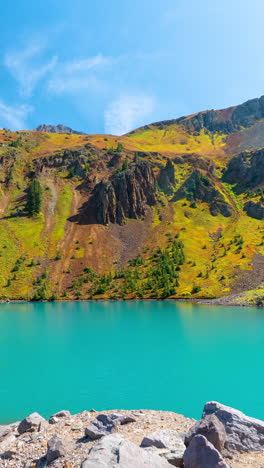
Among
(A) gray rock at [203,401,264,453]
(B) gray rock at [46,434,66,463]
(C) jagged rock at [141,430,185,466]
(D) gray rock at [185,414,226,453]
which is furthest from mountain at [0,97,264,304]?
(B) gray rock at [46,434,66,463]

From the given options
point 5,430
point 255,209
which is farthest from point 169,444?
point 255,209

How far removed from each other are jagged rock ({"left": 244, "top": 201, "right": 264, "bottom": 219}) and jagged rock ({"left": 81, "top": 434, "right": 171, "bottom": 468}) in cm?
14644

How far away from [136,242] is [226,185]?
90153mm

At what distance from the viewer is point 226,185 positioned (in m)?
185

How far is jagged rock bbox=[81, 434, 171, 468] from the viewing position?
9.03m

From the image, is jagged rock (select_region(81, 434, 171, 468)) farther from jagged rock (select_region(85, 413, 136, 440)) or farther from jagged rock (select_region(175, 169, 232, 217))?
jagged rock (select_region(175, 169, 232, 217))

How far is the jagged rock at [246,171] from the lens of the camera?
17500cm

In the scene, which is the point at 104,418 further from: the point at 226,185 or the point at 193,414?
the point at 226,185

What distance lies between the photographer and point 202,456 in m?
9.84

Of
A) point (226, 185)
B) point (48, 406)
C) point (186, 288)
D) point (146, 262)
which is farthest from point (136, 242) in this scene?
point (48, 406)

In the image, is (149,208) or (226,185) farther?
(226,185)

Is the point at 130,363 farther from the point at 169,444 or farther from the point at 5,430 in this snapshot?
the point at 169,444

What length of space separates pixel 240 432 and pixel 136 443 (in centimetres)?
454

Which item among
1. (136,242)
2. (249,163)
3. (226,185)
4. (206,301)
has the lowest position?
(206,301)
